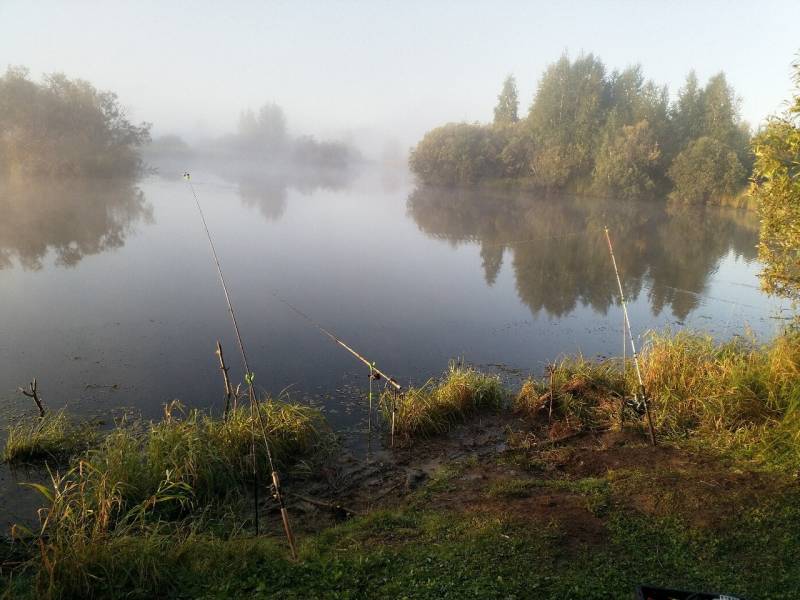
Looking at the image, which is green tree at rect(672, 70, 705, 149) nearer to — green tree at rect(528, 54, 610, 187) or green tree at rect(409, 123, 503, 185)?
green tree at rect(528, 54, 610, 187)

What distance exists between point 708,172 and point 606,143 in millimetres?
9818

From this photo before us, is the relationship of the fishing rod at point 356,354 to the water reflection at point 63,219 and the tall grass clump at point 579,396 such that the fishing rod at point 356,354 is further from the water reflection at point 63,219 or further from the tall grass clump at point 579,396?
the water reflection at point 63,219

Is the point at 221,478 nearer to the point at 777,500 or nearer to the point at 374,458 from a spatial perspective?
the point at 374,458

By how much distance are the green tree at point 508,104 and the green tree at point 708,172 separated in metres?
32.9

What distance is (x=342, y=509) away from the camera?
588 cm

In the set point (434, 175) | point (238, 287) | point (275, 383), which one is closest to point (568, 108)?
point (434, 175)

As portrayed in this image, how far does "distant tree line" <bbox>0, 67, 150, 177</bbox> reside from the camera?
1538 inches

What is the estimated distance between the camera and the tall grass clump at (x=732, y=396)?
636 cm

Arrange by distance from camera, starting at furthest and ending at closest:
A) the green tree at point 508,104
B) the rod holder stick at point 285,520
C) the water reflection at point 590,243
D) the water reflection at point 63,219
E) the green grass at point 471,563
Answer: the green tree at point 508,104 → the water reflection at point 63,219 → the water reflection at point 590,243 → the rod holder stick at point 285,520 → the green grass at point 471,563

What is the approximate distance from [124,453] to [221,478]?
1.15m

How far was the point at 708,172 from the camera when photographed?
149 feet

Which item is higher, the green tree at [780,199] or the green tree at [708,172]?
the green tree at [708,172]

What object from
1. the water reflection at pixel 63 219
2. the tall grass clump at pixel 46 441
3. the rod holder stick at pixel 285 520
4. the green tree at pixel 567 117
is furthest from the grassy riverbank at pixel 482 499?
the green tree at pixel 567 117

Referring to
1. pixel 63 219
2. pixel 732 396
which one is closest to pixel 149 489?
pixel 732 396
